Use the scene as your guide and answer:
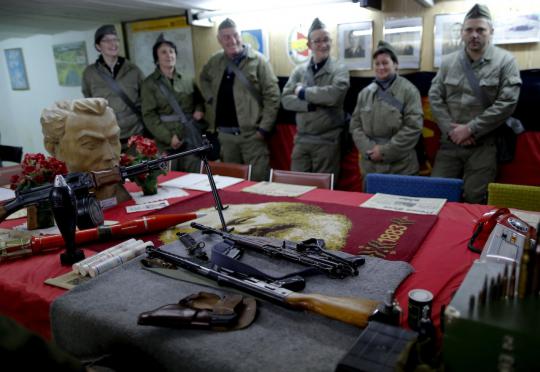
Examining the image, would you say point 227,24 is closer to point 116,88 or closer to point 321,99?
point 321,99

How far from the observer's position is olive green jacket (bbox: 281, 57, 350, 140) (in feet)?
11.8

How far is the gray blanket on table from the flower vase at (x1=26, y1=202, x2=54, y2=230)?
2.45ft

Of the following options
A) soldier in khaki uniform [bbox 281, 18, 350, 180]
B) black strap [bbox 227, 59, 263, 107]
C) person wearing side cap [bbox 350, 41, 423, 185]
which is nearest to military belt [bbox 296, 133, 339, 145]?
soldier in khaki uniform [bbox 281, 18, 350, 180]

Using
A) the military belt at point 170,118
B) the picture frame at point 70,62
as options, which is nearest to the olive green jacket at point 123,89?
the military belt at point 170,118

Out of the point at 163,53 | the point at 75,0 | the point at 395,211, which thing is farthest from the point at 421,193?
the point at 75,0

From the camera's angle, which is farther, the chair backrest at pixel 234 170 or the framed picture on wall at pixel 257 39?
the framed picture on wall at pixel 257 39

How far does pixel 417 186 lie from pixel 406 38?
181 cm

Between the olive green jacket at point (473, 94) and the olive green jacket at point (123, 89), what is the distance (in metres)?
2.82

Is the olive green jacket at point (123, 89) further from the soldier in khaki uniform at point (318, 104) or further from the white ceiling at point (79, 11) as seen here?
the soldier in khaki uniform at point (318, 104)

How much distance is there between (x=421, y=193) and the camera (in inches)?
91.7

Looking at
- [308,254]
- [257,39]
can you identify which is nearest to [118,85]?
[257,39]

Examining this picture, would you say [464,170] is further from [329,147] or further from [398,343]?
[398,343]

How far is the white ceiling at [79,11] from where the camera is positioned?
375cm

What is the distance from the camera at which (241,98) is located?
13.3 feet
